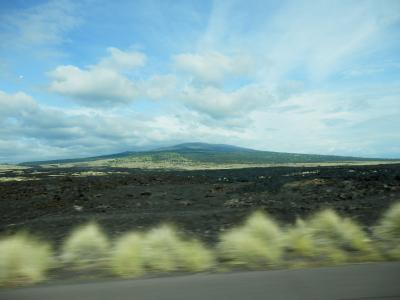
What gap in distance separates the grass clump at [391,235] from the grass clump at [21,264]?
16.1ft

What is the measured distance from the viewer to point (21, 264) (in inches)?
238

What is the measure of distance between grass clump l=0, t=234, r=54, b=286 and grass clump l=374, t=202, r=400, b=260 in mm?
4919

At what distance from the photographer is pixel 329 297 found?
4.04m

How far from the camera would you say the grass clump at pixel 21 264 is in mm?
5500

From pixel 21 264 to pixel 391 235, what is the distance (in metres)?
6.71

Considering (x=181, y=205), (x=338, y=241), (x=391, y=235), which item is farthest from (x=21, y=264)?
(x=181, y=205)

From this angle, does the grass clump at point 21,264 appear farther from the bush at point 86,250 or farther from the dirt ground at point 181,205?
the dirt ground at point 181,205

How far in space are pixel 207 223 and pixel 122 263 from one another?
12.1 m

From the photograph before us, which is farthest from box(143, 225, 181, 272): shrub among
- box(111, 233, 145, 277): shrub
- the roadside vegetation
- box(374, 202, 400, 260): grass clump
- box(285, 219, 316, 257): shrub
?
box(374, 202, 400, 260): grass clump

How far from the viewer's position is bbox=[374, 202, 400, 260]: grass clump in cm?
657

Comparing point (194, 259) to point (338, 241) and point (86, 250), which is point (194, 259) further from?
point (338, 241)

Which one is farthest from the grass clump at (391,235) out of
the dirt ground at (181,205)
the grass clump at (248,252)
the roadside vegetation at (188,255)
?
the dirt ground at (181,205)

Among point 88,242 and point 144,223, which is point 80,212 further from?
point 88,242

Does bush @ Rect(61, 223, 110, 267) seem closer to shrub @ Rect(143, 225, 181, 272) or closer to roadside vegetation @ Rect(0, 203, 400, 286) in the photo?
roadside vegetation @ Rect(0, 203, 400, 286)
